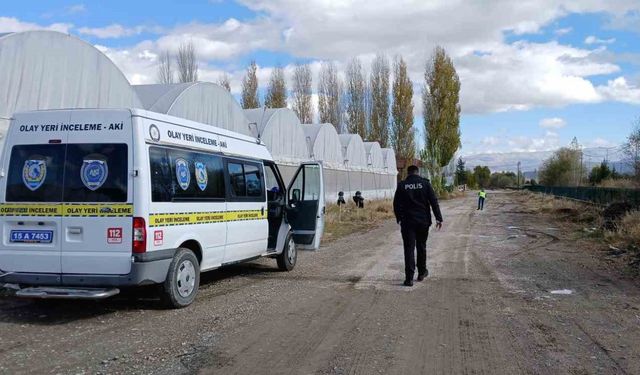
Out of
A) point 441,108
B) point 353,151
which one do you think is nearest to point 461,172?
point 441,108

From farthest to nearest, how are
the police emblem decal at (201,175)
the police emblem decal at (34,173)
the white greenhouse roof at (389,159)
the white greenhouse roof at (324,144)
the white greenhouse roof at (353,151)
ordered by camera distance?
the white greenhouse roof at (389,159), the white greenhouse roof at (353,151), the white greenhouse roof at (324,144), the police emblem decal at (201,175), the police emblem decal at (34,173)

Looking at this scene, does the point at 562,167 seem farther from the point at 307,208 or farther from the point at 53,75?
the point at 53,75

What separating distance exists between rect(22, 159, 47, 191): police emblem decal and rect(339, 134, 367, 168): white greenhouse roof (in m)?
31.5

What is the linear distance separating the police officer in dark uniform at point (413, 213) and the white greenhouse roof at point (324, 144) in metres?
20.8

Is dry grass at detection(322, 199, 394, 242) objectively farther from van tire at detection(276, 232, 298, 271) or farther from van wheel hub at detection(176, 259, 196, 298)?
van wheel hub at detection(176, 259, 196, 298)

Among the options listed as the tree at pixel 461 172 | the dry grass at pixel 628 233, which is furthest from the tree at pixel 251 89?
the tree at pixel 461 172

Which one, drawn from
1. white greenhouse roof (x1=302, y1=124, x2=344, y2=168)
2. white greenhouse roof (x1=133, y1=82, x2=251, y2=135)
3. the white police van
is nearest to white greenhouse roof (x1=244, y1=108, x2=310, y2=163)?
white greenhouse roof (x1=133, y1=82, x2=251, y2=135)

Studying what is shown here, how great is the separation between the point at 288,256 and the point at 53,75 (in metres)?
5.69

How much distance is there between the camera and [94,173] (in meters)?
6.73

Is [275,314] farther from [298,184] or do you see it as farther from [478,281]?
[298,184]

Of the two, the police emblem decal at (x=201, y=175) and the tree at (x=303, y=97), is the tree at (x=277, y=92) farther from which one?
the police emblem decal at (x=201, y=175)

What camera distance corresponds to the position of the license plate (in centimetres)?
673

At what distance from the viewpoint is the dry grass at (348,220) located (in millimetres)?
19469

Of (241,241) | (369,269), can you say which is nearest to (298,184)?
(369,269)
